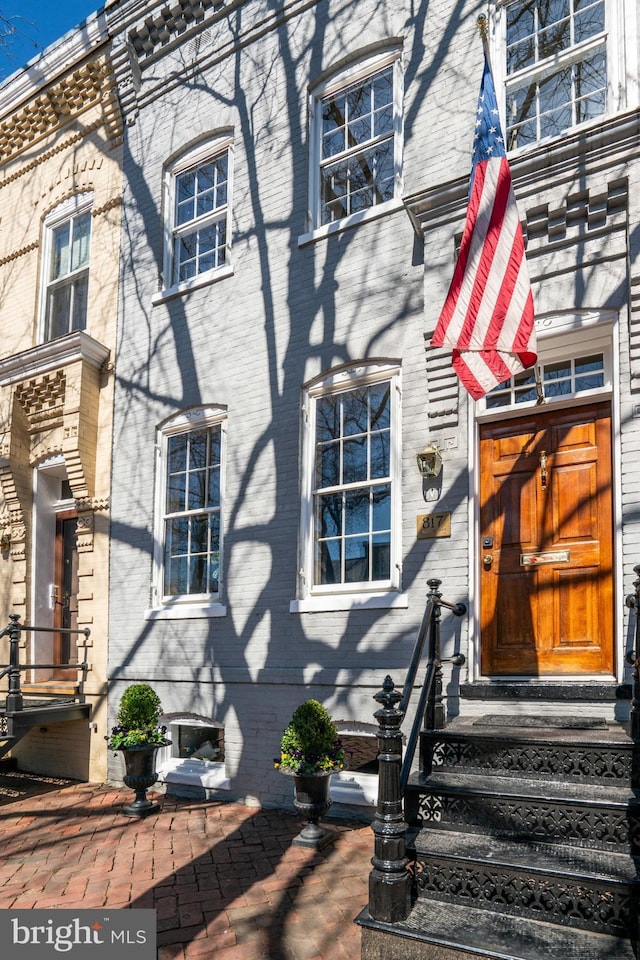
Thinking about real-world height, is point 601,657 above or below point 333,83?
below

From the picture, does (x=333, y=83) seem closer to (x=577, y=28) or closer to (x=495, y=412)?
(x=577, y=28)

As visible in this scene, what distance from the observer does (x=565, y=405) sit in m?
6.26

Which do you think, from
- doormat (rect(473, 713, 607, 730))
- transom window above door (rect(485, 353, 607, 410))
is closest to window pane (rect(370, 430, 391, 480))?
transom window above door (rect(485, 353, 607, 410))

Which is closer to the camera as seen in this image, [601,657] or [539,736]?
[539,736]

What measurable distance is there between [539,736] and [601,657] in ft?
3.60

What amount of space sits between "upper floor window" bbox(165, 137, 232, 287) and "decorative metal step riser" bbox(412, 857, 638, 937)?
22.2 feet

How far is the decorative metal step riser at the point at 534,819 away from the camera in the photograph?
4.23 metres

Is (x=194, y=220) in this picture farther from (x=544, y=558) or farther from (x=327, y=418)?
(x=544, y=558)

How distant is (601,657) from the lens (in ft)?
19.0

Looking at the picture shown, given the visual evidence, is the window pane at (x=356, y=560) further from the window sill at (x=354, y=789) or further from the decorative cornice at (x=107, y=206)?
the decorative cornice at (x=107, y=206)

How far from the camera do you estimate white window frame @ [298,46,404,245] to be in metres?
7.59

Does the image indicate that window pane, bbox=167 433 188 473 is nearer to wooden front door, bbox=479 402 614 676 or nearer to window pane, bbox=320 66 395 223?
window pane, bbox=320 66 395 223

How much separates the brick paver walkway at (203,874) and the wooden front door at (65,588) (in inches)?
103

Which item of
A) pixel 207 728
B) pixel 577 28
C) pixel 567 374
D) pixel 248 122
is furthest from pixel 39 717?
pixel 577 28
